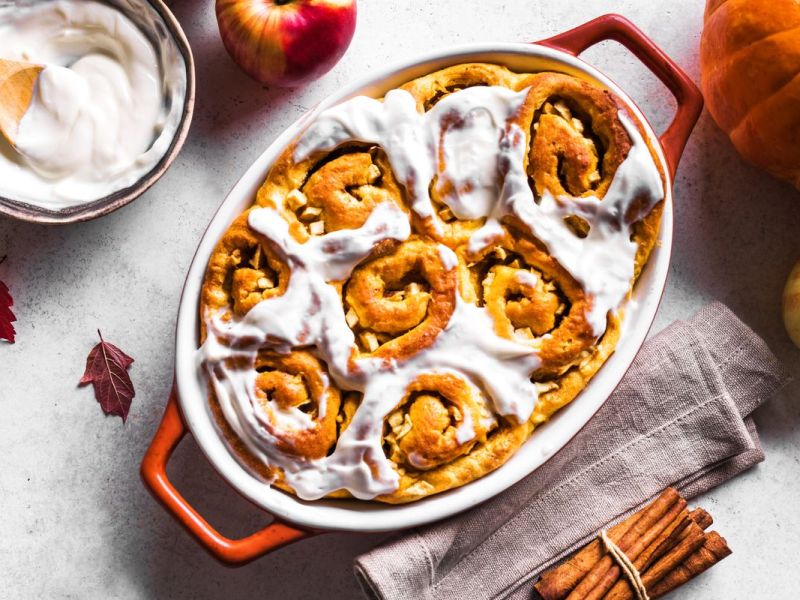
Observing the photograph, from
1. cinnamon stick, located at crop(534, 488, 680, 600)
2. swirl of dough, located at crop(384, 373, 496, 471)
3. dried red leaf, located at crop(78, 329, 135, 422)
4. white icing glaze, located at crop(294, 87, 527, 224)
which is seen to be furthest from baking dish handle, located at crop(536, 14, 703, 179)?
dried red leaf, located at crop(78, 329, 135, 422)

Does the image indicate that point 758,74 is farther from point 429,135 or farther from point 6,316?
point 6,316

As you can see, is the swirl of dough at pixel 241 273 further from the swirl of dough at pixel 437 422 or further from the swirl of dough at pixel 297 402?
the swirl of dough at pixel 437 422

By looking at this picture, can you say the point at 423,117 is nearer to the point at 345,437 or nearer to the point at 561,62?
the point at 561,62

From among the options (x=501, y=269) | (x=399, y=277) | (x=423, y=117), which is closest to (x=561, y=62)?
(x=423, y=117)

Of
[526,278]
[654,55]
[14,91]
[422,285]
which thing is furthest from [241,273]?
[654,55]

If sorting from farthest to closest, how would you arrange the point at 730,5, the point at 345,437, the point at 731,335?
the point at 731,335, the point at 730,5, the point at 345,437

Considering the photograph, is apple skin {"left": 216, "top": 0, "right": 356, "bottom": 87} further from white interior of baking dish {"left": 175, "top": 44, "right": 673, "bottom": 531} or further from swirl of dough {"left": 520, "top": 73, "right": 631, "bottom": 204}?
swirl of dough {"left": 520, "top": 73, "right": 631, "bottom": 204}

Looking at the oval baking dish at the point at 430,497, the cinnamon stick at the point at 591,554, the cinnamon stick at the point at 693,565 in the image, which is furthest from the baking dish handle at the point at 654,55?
the cinnamon stick at the point at 693,565
